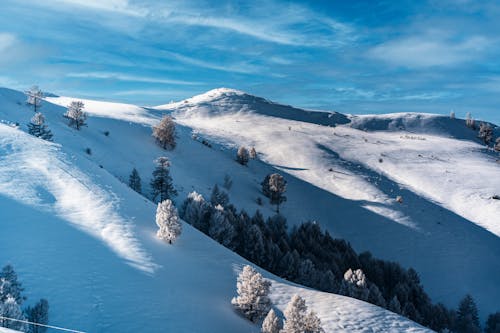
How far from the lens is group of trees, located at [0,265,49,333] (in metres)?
13.0

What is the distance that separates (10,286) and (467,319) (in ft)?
131

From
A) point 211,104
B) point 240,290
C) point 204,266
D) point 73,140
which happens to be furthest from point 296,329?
point 211,104

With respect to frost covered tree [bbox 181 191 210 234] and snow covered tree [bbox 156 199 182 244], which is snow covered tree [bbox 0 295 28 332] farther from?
frost covered tree [bbox 181 191 210 234]

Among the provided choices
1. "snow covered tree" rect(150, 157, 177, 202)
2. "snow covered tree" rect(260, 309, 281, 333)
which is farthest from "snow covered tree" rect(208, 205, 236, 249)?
"snow covered tree" rect(260, 309, 281, 333)

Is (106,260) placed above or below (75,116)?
below

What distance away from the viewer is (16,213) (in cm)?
2295

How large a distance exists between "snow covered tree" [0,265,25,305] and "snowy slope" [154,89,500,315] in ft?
151

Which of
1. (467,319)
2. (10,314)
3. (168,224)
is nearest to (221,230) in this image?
(168,224)

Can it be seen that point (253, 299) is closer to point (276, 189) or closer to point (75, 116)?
point (276, 189)

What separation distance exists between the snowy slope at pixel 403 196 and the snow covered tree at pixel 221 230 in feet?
80.6

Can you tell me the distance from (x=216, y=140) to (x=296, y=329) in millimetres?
81620

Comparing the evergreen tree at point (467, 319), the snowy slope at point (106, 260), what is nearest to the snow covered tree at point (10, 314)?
the snowy slope at point (106, 260)

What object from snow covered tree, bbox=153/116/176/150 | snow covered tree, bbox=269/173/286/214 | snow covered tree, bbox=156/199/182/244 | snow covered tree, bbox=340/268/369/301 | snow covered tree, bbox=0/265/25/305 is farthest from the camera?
snow covered tree, bbox=153/116/176/150

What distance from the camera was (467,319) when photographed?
36.3m
